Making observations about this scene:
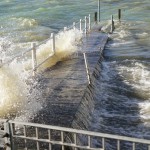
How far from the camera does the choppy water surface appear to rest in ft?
32.0

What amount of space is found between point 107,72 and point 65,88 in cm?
508

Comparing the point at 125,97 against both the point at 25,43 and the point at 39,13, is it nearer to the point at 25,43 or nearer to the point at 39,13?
the point at 25,43

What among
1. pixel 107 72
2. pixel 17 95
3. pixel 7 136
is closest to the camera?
pixel 7 136

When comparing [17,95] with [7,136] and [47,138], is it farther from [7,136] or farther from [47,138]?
[7,136]

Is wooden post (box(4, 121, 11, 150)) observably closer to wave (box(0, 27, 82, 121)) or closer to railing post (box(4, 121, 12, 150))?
railing post (box(4, 121, 12, 150))

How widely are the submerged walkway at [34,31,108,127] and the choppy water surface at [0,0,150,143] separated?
1.21 feet

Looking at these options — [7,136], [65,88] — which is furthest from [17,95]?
[7,136]

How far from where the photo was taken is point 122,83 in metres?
14.2

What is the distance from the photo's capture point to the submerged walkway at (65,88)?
8688 millimetres

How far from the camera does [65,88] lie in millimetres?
11211

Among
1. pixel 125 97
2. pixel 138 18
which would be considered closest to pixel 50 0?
pixel 138 18

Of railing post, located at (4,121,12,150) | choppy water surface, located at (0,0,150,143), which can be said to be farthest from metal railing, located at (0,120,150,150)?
choppy water surface, located at (0,0,150,143)

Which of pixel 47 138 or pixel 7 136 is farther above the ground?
pixel 7 136

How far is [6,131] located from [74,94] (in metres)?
5.05
